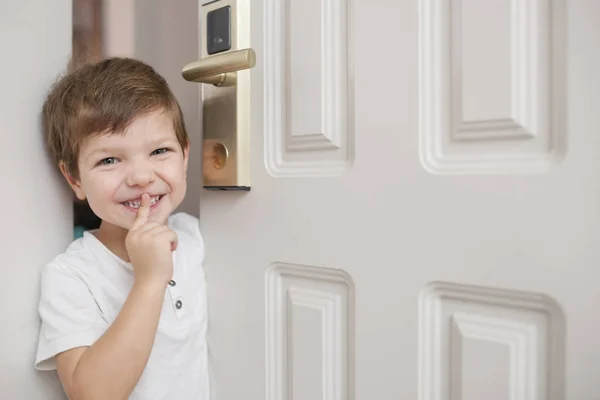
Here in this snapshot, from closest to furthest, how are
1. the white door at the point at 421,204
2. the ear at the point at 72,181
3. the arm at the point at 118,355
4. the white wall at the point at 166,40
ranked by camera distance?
the white door at the point at 421,204 < the arm at the point at 118,355 < the ear at the point at 72,181 < the white wall at the point at 166,40

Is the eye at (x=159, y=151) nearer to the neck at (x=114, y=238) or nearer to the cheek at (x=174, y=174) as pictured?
the cheek at (x=174, y=174)

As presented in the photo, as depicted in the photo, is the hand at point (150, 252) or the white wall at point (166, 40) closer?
the hand at point (150, 252)

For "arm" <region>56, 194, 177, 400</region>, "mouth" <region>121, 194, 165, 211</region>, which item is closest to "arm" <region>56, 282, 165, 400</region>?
"arm" <region>56, 194, 177, 400</region>

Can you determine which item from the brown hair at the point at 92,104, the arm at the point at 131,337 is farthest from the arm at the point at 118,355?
the brown hair at the point at 92,104

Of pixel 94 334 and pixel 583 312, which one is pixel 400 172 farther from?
pixel 94 334

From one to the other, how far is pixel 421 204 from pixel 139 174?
40 cm

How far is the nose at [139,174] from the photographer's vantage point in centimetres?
68

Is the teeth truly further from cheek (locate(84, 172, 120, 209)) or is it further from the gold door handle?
the gold door handle

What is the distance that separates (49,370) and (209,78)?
50 centimetres

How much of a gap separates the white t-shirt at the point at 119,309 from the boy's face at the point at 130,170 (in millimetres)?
82

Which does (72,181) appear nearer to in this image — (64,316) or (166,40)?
(64,316)

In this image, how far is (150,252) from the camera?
2.18 ft

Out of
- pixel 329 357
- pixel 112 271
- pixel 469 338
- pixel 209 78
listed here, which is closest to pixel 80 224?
pixel 112 271

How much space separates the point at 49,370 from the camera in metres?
0.71
